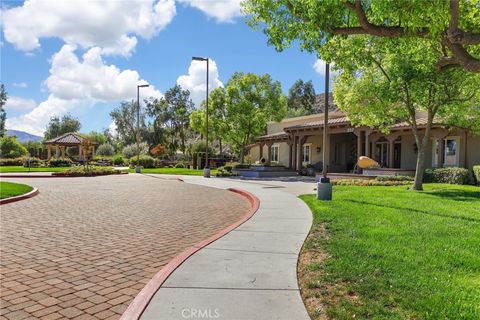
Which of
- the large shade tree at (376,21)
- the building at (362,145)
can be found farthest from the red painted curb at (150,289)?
the building at (362,145)

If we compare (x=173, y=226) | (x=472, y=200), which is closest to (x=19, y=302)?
(x=173, y=226)

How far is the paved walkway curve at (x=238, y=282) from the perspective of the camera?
12.7 feet

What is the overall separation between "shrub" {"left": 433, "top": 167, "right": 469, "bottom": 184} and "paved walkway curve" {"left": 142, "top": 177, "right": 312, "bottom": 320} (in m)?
14.5

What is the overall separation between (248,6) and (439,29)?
4.10 meters

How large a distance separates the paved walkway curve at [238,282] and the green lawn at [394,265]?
26 cm

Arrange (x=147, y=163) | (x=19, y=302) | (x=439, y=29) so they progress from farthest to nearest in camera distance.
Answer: (x=147, y=163) → (x=439, y=29) → (x=19, y=302)

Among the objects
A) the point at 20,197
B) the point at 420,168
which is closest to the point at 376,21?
the point at 420,168

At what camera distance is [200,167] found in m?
40.9

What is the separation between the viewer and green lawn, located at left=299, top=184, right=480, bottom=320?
13.1 feet

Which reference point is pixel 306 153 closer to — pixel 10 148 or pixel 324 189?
pixel 324 189

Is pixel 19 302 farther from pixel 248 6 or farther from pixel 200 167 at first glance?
pixel 200 167

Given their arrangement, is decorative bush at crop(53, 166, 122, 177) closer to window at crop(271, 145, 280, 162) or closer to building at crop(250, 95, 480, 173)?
building at crop(250, 95, 480, 173)

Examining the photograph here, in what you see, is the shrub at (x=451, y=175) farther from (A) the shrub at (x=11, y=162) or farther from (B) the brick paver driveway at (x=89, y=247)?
(A) the shrub at (x=11, y=162)

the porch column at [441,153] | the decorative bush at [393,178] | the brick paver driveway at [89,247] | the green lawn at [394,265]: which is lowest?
the brick paver driveway at [89,247]
